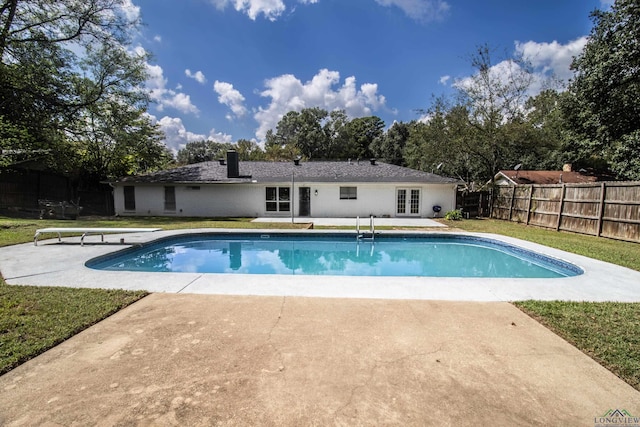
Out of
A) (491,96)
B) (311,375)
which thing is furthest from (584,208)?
(491,96)

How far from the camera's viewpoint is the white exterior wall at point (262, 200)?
17.1 meters

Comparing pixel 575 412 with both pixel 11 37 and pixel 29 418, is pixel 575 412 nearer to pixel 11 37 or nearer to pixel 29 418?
pixel 29 418

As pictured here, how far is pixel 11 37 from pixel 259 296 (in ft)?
71.7

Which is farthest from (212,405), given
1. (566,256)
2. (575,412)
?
(566,256)

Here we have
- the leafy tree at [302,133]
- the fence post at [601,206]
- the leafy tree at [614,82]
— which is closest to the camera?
the fence post at [601,206]

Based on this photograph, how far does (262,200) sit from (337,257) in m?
9.32

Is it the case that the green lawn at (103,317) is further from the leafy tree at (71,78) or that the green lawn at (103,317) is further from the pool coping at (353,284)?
the leafy tree at (71,78)

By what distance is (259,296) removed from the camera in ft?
15.1

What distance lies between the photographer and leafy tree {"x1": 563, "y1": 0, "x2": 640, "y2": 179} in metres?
14.7

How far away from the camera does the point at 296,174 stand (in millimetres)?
18047

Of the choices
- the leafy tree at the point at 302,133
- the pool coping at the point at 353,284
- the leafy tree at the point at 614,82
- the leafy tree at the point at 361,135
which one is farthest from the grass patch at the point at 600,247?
the leafy tree at the point at 361,135

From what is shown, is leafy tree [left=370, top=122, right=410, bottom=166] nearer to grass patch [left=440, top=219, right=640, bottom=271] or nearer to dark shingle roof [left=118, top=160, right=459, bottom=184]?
dark shingle roof [left=118, top=160, right=459, bottom=184]

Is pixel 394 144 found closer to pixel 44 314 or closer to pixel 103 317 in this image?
pixel 103 317

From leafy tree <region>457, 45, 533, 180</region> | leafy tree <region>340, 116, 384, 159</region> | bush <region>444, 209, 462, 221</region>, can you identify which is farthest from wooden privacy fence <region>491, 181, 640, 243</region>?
leafy tree <region>340, 116, 384, 159</region>
